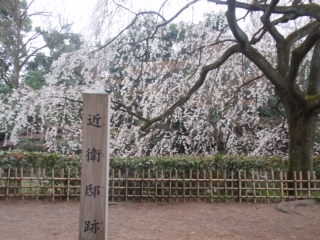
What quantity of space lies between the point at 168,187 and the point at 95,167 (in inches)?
167

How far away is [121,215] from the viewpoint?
5.54 metres

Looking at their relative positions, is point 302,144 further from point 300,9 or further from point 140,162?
point 140,162

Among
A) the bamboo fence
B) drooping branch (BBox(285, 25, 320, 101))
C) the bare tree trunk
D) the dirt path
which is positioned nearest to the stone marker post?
the dirt path

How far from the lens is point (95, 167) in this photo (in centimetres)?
260

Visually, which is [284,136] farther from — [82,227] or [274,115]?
[82,227]

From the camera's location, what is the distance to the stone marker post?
8.37ft

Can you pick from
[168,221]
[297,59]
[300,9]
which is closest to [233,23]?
[300,9]

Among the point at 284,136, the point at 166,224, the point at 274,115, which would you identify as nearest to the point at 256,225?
the point at 166,224

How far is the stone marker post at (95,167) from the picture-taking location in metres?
2.55

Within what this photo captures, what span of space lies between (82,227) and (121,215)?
123 inches

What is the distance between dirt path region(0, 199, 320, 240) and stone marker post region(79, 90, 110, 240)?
68.7 inches

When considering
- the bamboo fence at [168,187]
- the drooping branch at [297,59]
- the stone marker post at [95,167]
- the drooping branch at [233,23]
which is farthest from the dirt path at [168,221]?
the drooping branch at [233,23]

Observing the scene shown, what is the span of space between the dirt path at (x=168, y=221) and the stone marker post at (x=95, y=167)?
1745 mm

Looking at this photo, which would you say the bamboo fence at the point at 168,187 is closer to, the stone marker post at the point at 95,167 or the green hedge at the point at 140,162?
the green hedge at the point at 140,162
